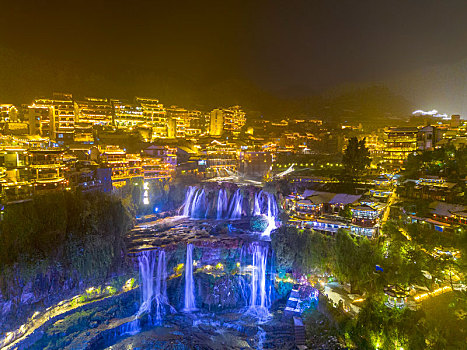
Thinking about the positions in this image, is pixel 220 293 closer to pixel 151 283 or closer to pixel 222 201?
pixel 151 283

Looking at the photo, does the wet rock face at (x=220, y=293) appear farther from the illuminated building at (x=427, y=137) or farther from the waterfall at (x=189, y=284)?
the illuminated building at (x=427, y=137)

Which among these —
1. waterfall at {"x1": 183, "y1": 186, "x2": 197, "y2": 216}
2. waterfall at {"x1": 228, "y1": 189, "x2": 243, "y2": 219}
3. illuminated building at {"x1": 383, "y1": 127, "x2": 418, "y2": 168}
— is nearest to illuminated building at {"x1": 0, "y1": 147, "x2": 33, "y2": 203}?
waterfall at {"x1": 183, "y1": 186, "x2": 197, "y2": 216}

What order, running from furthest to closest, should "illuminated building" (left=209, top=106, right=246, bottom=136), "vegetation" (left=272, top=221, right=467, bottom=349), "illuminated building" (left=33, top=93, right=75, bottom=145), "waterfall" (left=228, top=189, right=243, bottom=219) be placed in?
"illuminated building" (left=209, top=106, right=246, bottom=136), "illuminated building" (left=33, top=93, right=75, bottom=145), "waterfall" (left=228, top=189, right=243, bottom=219), "vegetation" (left=272, top=221, right=467, bottom=349)

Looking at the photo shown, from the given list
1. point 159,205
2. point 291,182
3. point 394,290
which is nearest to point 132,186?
point 159,205

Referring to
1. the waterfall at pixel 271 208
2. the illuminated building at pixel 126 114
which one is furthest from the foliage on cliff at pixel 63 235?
the illuminated building at pixel 126 114

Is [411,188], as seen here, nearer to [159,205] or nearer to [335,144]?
[159,205]

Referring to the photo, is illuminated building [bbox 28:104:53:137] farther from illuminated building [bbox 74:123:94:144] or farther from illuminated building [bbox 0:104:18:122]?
illuminated building [bbox 74:123:94:144]
